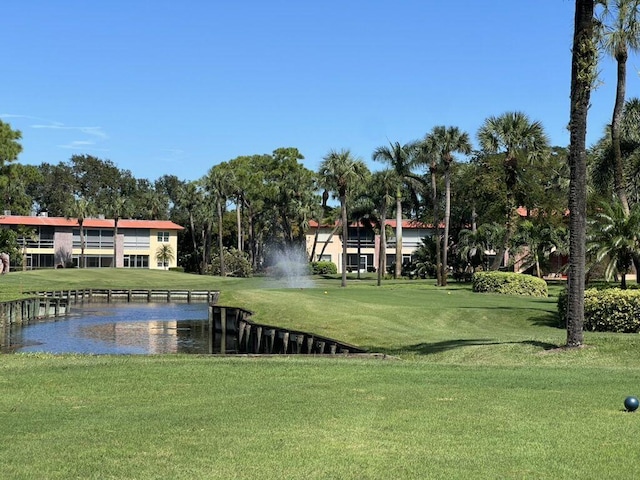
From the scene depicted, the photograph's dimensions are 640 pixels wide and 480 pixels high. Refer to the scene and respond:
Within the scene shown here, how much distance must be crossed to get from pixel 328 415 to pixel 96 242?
9169 cm

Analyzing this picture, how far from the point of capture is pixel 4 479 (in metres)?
6.73

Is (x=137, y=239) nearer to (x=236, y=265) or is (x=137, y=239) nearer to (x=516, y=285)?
(x=236, y=265)

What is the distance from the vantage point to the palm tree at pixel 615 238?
24859 mm

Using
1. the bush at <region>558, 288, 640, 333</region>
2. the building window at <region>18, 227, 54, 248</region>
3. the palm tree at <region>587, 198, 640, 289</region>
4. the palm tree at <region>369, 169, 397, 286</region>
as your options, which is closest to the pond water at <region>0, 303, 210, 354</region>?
the bush at <region>558, 288, 640, 333</region>

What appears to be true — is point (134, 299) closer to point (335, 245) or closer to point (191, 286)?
point (191, 286)

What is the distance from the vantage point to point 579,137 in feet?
55.0

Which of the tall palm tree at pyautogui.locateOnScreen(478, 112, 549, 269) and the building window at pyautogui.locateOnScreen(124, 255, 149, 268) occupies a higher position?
the tall palm tree at pyautogui.locateOnScreen(478, 112, 549, 269)

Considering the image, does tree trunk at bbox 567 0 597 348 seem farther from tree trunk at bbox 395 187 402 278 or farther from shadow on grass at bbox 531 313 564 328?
tree trunk at bbox 395 187 402 278

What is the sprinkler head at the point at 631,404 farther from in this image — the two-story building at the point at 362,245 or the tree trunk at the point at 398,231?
the two-story building at the point at 362,245

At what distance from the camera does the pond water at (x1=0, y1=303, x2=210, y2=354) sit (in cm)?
2886

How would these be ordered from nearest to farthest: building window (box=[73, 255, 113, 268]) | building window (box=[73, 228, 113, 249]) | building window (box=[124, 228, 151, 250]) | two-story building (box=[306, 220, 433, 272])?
two-story building (box=[306, 220, 433, 272])
building window (box=[73, 228, 113, 249])
building window (box=[73, 255, 113, 268])
building window (box=[124, 228, 151, 250])

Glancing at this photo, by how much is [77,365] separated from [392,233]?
2875 inches

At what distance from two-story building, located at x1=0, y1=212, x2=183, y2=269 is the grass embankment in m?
79.6

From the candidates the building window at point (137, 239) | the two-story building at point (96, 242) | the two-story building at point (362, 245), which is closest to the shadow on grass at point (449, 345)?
the two-story building at point (362, 245)
